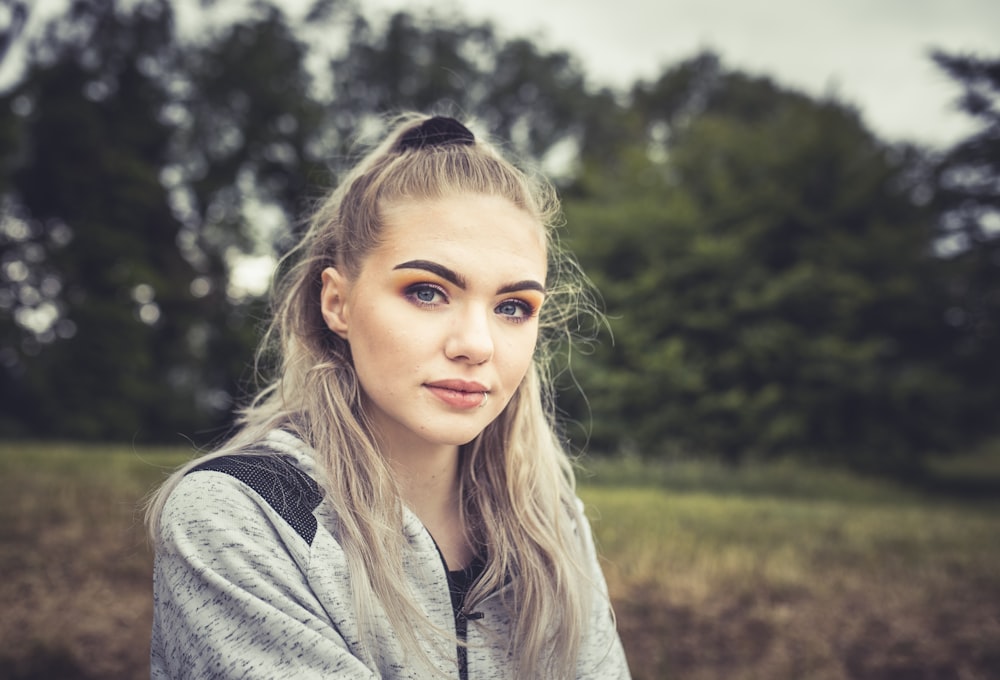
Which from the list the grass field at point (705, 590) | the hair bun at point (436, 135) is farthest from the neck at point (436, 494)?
the grass field at point (705, 590)

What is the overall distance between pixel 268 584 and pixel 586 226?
16687 mm

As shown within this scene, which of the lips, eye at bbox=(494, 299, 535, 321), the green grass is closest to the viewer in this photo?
the lips

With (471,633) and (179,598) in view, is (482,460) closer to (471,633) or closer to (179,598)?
(471,633)

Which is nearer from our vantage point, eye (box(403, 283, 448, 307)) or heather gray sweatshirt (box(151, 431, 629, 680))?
heather gray sweatshirt (box(151, 431, 629, 680))

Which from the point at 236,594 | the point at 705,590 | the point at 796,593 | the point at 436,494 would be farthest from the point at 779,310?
the point at 236,594

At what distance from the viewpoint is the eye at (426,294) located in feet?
5.01

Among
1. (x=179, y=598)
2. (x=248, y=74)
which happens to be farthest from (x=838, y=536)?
(x=248, y=74)

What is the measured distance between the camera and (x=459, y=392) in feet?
4.96

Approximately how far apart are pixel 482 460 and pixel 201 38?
24683mm

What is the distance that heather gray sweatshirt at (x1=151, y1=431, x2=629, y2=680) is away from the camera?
48.0 inches

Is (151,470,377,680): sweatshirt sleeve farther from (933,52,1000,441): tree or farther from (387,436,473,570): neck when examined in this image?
(933,52,1000,441): tree

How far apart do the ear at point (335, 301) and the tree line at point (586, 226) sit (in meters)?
6.95

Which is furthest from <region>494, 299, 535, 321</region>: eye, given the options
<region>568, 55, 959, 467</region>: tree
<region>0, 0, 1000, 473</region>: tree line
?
<region>568, 55, 959, 467</region>: tree

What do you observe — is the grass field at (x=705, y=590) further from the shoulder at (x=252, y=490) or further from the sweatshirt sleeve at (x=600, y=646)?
the sweatshirt sleeve at (x=600, y=646)
